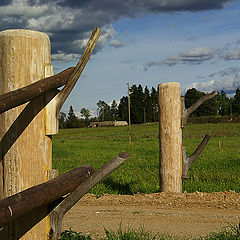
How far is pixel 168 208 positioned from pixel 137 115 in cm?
8240

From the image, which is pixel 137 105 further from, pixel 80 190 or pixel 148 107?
pixel 80 190

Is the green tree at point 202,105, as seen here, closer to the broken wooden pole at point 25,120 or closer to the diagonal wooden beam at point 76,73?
the diagonal wooden beam at point 76,73

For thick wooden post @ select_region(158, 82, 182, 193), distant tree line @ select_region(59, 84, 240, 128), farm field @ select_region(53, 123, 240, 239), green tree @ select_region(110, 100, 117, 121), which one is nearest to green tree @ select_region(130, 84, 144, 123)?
distant tree line @ select_region(59, 84, 240, 128)

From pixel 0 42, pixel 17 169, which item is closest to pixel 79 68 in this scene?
pixel 0 42

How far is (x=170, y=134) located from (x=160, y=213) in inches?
64.4

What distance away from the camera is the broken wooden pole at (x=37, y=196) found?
6.88 ft

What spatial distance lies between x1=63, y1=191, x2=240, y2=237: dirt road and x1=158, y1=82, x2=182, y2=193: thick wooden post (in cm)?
38

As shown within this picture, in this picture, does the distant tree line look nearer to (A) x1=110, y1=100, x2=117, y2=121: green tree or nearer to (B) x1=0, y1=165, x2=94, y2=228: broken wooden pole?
(A) x1=110, y1=100, x2=117, y2=121: green tree

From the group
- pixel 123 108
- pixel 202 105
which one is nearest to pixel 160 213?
pixel 202 105

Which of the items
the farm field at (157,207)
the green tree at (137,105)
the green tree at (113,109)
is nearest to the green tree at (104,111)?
the green tree at (113,109)

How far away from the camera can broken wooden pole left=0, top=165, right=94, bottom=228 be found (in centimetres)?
210

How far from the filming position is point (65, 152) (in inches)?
677

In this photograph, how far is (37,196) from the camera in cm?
A: 231

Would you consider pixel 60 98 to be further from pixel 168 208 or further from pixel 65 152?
pixel 65 152
